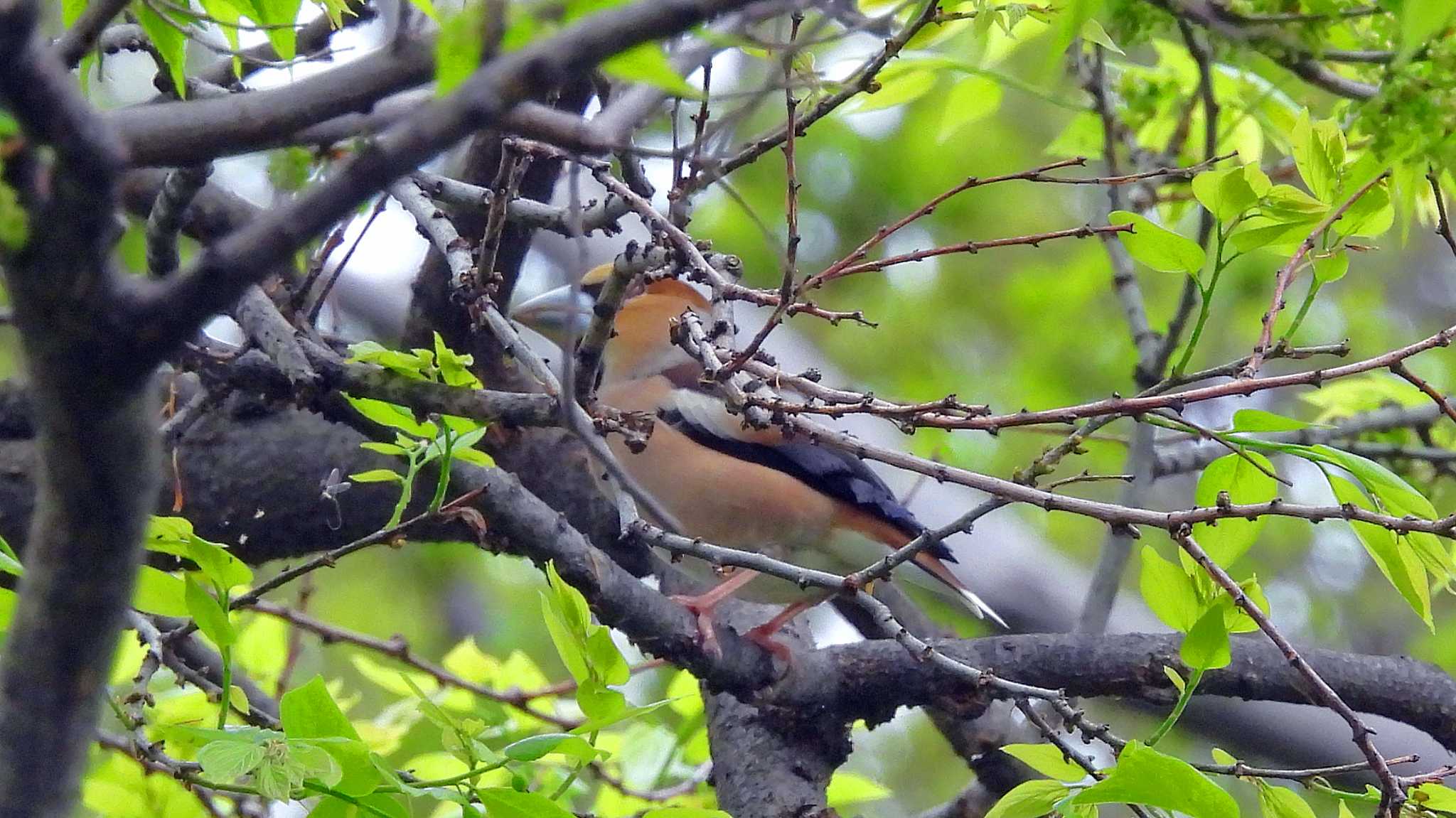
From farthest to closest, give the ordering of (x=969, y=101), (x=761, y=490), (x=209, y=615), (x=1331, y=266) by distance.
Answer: (x=761, y=490)
(x=969, y=101)
(x=1331, y=266)
(x=209, y=615)

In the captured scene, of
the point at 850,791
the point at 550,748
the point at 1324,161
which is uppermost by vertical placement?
the point at 1324,161

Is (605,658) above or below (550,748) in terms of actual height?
above

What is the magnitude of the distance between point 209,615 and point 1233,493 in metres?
1.63

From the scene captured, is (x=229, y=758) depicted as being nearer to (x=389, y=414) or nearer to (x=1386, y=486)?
(x=389, y=414)

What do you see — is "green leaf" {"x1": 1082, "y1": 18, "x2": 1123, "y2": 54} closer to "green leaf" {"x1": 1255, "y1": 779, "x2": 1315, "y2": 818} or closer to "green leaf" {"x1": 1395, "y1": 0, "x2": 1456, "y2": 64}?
"green leaf" {"x1": 1395, "y1": 0, "x2": 1456, "y2": 64}

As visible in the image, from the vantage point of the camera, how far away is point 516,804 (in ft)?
5.77

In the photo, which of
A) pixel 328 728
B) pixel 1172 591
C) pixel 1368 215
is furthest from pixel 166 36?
pixel 1368 215

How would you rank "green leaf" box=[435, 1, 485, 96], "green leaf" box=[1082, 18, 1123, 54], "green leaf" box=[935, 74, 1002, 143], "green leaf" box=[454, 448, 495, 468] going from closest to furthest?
"green leaf" box=[435, 1, 485, 96], "green leaf" box=[454, 448, 495, 468], "green leaf" box=[1082, 18, 1123, 54], "green leaf" box=[935, 74, 1002, 143]

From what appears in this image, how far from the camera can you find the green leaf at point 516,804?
5.72 feet

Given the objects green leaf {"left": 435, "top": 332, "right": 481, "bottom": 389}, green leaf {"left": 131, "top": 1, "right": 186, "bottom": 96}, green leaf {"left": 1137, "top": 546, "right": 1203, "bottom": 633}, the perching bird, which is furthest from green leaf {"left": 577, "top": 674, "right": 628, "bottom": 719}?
the perching bird

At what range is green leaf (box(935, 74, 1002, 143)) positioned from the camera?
137 inches

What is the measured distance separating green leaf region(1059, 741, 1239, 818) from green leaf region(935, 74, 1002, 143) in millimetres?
2049

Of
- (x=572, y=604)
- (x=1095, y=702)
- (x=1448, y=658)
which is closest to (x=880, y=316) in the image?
(x=1095, y=702)

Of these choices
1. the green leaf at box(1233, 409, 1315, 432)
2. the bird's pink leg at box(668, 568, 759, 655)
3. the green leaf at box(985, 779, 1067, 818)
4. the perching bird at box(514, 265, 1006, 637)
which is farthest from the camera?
the perching bird at box(514, 265, 1006, 637)
